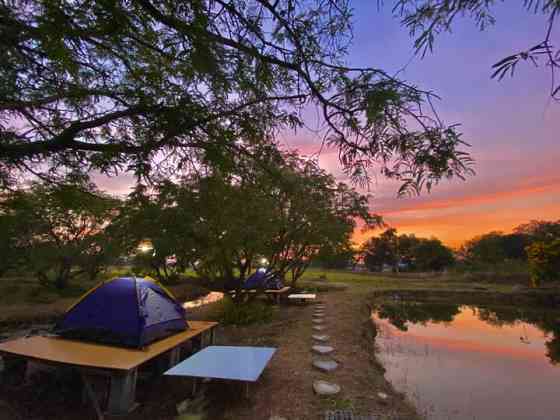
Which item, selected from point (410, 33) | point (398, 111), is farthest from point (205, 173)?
point (410, 33)

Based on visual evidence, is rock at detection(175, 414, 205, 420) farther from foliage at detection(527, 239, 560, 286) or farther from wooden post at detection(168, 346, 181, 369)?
foliage at detection(527, 239, 560, 286)

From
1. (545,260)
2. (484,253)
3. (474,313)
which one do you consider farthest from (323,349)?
(484,253)

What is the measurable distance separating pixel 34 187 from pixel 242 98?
2.90 m

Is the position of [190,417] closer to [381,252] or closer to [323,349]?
[323,349]

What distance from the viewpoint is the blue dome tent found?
392 centimetres

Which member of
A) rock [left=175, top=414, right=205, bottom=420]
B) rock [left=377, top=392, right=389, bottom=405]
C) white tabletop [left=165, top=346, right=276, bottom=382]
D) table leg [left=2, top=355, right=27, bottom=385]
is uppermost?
white tabletop [left=165, top=346, right=276, bottom=382]

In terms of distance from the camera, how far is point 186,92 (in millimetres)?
2506

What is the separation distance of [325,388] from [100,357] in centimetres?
274

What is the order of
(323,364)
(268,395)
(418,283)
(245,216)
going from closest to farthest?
1. (268,395)
2. (323,364)
3. (245,216)
4. (418,283)

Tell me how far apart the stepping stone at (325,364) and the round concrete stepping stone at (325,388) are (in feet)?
1.46

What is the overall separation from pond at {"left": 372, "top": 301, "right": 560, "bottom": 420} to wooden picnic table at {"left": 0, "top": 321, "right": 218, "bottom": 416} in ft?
12.1

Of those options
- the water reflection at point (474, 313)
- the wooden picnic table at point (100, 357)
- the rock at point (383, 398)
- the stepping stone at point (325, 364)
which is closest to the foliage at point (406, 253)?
the water reflection at point (474, 313)

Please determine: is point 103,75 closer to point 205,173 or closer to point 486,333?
point 205,173

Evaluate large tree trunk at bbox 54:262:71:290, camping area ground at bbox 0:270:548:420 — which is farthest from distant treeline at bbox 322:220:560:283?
large tree trunk at bbox 54:262:71:290
